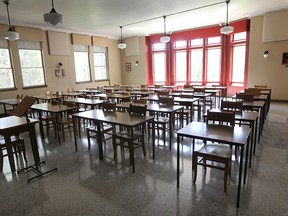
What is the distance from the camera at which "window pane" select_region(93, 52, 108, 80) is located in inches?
428

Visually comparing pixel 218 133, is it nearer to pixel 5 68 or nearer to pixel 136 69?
pixel 5 68

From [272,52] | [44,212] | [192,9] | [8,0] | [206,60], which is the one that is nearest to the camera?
[44,212]

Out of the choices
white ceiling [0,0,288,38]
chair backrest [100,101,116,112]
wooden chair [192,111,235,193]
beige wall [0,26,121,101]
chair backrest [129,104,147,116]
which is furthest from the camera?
beige wall [0,26,121,101]

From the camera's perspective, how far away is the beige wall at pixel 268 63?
793cm

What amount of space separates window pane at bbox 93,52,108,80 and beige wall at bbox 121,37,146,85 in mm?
1321

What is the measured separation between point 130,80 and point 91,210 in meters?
10.3

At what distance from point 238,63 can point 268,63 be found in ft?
4.72

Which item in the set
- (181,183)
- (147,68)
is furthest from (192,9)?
(181,183)

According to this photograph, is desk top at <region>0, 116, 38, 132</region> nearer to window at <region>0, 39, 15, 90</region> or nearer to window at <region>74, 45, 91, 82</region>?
window at <region>0, 39, 15, 90</region>

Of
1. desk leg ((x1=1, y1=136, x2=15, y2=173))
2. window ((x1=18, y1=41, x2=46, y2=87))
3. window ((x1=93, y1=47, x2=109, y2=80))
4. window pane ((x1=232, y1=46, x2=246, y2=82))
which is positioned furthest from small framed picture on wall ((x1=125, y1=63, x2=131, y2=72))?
desk leg ((x1=1, y1=136, x2=15, y2=173))

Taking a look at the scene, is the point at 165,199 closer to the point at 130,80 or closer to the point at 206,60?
the point at 206,60

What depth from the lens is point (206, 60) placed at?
10.3m

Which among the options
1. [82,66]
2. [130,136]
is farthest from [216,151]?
[82,66]

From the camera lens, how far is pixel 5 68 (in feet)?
24.3
